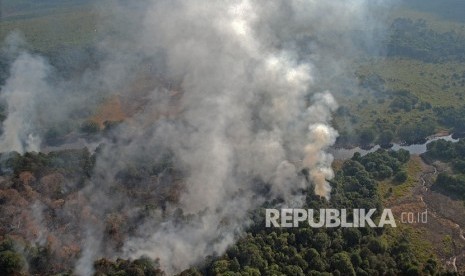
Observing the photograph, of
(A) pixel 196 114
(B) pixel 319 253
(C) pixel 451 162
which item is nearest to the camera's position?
(B) pixel 319 253

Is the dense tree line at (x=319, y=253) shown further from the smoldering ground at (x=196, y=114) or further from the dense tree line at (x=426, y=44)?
the dense tree line at (x=426, y=44)

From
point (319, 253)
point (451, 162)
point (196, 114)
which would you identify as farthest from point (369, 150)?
point (319, 253)

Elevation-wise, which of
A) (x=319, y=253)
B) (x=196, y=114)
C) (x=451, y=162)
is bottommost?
(x=319, y=253)

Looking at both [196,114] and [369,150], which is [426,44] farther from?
[196,114]

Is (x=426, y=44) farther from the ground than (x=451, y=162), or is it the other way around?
(x=426, y=44)

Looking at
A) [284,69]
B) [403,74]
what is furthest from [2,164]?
[403,74]

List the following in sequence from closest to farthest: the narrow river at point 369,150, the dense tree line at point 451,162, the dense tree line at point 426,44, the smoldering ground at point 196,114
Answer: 1. the smoldering ground at point 196,114
2. the dense tree line at point 451,162
3. the narrow river at point 369,150
4. the dense tree line at point 426,44

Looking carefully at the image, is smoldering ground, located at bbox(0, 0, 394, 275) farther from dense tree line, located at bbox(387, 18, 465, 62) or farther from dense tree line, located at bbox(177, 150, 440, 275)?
dense tree line, located at bbox(387, 18, 465, 62)

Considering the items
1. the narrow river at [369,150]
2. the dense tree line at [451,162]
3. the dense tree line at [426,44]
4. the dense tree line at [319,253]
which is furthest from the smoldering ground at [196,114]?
the dense tree line at [426,44]

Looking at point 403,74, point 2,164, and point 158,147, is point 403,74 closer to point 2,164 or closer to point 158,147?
point 158,147
